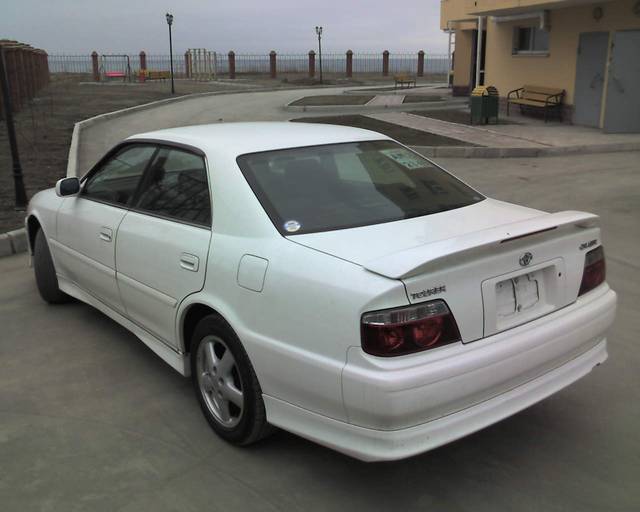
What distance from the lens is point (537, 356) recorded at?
291cm

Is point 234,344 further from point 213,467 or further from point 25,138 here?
→ point 25,138

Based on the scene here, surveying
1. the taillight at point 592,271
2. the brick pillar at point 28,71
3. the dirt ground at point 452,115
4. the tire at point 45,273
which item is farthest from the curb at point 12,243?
the brick pillar at point 28,71

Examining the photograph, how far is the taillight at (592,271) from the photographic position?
326cm

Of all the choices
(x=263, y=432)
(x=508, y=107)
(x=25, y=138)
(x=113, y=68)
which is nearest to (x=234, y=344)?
(x=263, y=432)

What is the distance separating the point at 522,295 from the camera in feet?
9.70

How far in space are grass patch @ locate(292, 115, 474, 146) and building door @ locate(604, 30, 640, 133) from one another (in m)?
4.16

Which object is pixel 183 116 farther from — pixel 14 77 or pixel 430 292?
pixel 430 292

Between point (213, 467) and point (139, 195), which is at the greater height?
point (139, 195)

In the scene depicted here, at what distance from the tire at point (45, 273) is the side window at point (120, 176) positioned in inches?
34.3

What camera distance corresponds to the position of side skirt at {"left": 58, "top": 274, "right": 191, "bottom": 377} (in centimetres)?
363

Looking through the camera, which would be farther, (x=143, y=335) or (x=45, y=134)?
(x=45, y=134)

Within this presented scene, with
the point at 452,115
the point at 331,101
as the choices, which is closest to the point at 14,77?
the point at 331,101

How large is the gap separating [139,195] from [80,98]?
968 inches

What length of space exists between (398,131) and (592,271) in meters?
12.9
